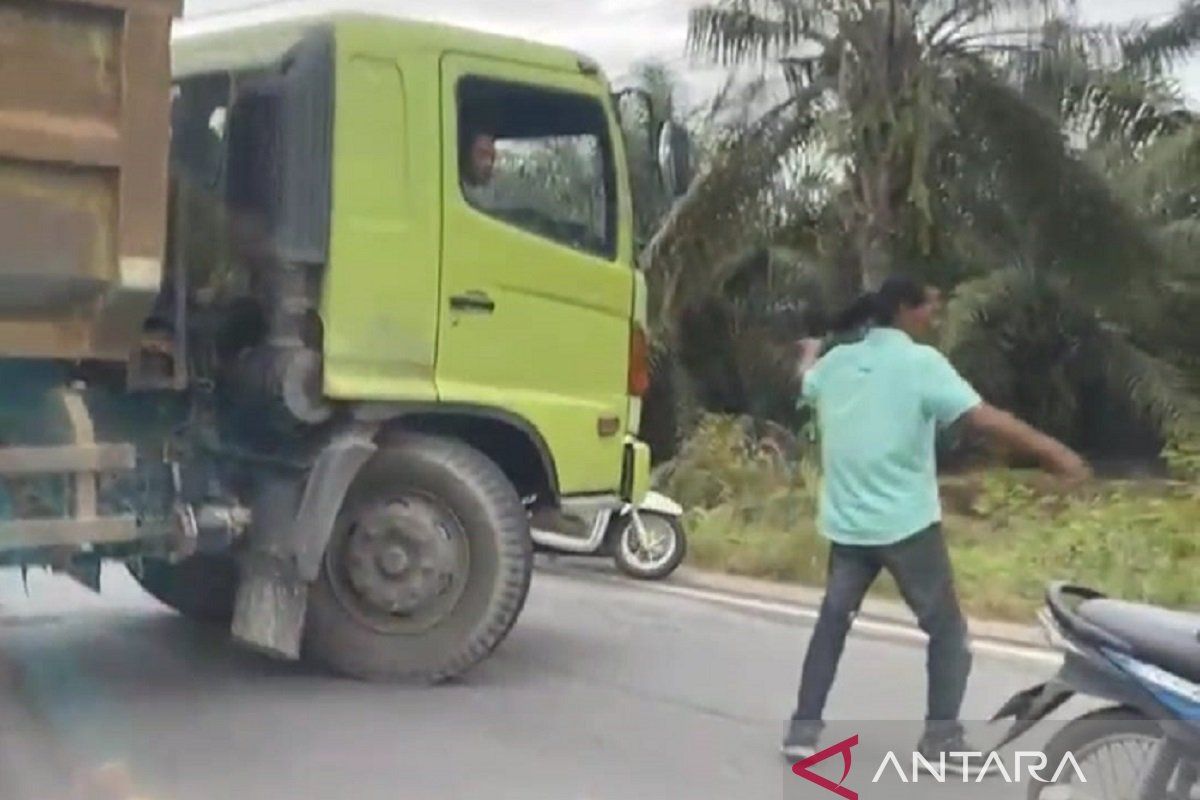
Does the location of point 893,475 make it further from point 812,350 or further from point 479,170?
point 479,170

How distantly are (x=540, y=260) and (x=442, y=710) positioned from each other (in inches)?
72.3

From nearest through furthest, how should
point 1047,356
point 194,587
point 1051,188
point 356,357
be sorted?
point 356,357 → point 194,587 → point 1051,188 → point 1047,356

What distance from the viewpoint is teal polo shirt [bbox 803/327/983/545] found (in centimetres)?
613

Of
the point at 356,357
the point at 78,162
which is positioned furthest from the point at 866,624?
the point at 78,162

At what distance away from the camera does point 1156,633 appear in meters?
4.68

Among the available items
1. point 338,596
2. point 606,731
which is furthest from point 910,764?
point 338,596

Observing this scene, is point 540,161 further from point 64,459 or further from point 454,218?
point 64,459

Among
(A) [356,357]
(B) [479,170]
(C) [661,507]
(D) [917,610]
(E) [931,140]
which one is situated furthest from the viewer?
(E) [931,140]

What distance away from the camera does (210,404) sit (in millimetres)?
7789

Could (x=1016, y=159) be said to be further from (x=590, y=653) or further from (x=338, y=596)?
(x=338, y=596)

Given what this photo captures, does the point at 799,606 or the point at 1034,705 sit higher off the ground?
the point at 1034,705

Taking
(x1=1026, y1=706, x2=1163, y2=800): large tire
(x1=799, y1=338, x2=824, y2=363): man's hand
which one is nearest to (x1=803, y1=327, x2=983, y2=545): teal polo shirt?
(x1=799, y1=338, x2=824, y2=363): man's hand


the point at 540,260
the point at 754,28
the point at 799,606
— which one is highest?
the point at 754,28

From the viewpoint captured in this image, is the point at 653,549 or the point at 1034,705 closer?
the point at 1034,705
